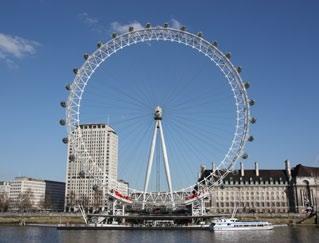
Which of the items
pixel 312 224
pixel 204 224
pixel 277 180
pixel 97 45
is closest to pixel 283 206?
pixel 277 180

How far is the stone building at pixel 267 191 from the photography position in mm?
146500

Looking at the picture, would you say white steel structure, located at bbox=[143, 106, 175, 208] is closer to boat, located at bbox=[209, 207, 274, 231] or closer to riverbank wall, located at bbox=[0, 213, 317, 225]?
boat, located at bbox=[209, 207, 274, 231]

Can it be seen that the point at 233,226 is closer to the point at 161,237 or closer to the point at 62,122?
the point at 161,237

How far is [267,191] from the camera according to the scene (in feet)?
493

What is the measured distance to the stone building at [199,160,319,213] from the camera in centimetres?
14650

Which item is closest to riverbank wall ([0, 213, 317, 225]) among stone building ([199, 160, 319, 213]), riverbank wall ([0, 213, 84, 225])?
riverbank wall ([0, 213, 84, 225])

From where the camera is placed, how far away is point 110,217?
9456 centimetres

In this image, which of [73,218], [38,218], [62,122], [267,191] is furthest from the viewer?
[267,191]

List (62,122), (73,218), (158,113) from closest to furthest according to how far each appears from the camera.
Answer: (62,122)
(158,113)
(73,218)

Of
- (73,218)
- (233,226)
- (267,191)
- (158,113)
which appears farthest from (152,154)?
(267,191)

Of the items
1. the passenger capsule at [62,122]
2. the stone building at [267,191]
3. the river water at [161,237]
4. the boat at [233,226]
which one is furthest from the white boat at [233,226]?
the stone building at [267,191]

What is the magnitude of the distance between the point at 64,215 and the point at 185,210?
44.2 metres

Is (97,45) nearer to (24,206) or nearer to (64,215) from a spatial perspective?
(64,215)

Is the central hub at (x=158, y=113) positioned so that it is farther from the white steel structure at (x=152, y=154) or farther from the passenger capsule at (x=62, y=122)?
the passenger capsule at (x=62, y=122)
